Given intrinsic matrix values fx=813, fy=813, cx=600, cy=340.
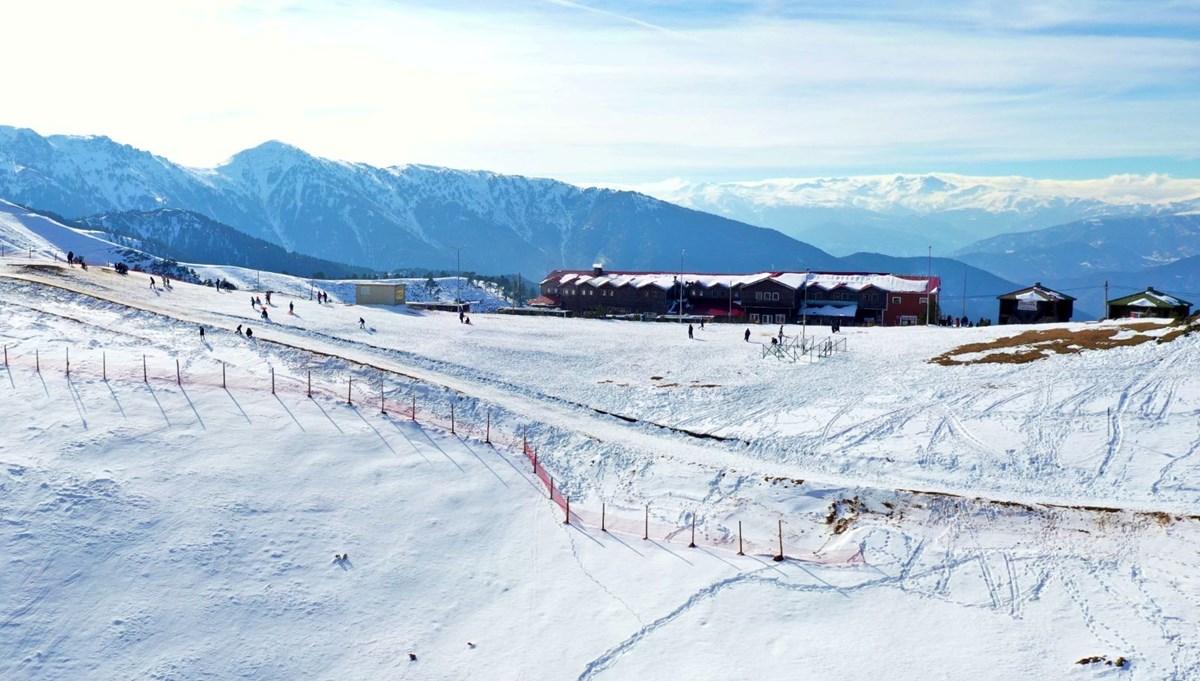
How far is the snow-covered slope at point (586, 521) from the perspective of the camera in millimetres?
23672

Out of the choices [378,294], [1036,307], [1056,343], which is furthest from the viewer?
[1036,307]

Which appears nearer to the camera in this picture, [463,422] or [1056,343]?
[463,422]

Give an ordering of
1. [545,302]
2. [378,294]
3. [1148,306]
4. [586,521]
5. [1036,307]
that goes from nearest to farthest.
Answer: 1. [586,521]
2. [1148,306]
3. [378,294]
4. [1036,307]
5. [545,302]

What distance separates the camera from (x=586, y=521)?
32594 millimetres

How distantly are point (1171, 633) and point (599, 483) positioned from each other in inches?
839

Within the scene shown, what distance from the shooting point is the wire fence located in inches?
1223

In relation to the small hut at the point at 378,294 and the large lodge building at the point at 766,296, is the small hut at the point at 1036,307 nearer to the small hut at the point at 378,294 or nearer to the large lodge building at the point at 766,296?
the large lodge building at the point at 766,296

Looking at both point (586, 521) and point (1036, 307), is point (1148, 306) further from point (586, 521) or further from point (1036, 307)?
point (586, 521)

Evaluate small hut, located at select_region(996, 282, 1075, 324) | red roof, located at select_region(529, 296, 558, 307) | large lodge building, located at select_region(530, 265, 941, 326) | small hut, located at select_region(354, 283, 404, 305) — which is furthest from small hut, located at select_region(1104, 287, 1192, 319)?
red roof, located at select_region(529, 296, 558, 307)

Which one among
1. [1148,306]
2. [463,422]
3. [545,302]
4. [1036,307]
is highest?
[1148,306]

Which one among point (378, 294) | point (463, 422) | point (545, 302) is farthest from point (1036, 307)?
point (463, 422)

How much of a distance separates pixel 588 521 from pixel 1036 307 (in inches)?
2887

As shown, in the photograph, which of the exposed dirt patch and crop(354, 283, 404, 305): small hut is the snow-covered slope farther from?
crop(354, 283, 404, 305): small hut

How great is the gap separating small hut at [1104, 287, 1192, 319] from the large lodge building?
63.2 feet
